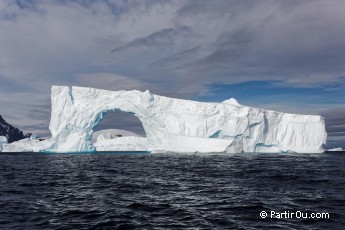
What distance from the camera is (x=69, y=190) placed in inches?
494

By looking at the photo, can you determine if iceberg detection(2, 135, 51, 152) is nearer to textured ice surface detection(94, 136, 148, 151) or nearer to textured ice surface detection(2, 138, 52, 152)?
textured ice surface detection(2, 138, 52, 152)

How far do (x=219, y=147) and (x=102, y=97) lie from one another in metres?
20.0

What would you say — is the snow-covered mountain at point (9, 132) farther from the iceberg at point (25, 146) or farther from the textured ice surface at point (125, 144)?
the textured ice surface at point (125, 144)

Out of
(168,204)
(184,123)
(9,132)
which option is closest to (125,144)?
(184,123)

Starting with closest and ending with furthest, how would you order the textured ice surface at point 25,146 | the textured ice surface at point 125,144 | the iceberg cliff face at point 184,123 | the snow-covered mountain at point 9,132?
the iceberg cliff face at point 184,123
the textured ice surface at point 25,146
the textured ice surface at point 125,144
the snow-covered mountain at point 9,132

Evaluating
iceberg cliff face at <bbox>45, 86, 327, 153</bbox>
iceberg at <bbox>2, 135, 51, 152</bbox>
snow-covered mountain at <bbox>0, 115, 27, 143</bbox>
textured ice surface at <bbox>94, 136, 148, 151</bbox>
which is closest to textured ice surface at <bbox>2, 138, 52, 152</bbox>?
iceberg at <bbox>2, 135, 51, 152</bbox>

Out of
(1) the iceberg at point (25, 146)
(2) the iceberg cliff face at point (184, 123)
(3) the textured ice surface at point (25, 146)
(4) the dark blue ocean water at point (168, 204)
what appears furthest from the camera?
(3) the textured ice surface at point (25, 146)

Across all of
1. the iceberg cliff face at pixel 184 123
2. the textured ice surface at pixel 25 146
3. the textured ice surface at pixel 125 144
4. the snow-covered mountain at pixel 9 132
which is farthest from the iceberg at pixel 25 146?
the snow-covered mountain at pixel 9 132


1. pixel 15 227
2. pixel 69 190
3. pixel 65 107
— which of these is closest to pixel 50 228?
pixel 15 227

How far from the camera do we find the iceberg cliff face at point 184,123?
47.8 metres

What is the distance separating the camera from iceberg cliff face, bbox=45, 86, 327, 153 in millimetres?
47750

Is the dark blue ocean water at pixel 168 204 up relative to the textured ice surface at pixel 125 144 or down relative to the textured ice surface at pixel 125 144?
down

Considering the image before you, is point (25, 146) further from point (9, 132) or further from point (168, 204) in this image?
point (168, 204)

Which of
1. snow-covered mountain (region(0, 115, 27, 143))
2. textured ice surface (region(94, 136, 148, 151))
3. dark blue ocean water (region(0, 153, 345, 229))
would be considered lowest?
dark blue ocean water (region(0, 153, 345, 229))
